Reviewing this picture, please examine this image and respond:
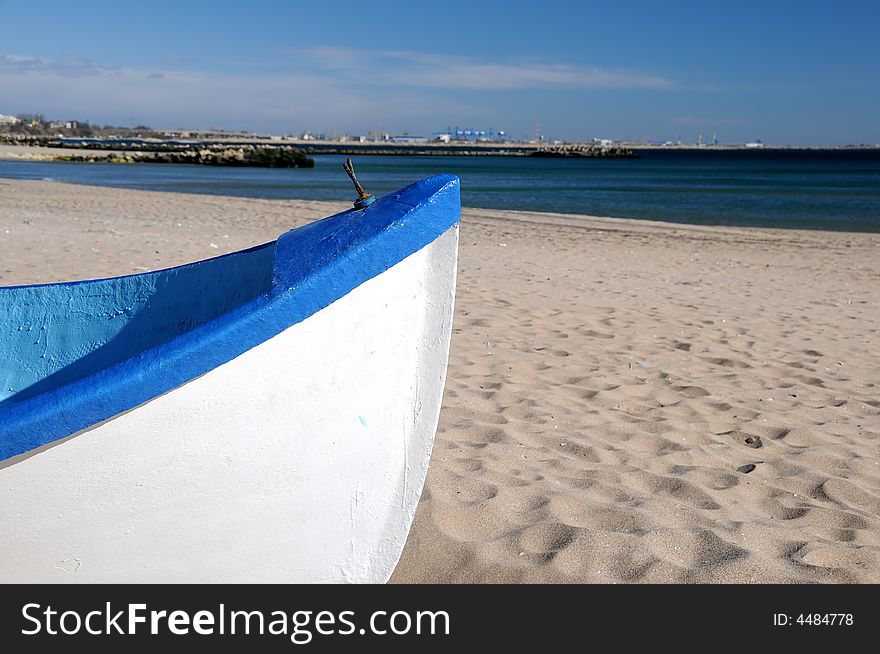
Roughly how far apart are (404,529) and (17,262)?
7.27m

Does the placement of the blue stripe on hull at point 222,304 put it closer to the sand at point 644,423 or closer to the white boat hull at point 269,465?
the white boat hull at point 269,465

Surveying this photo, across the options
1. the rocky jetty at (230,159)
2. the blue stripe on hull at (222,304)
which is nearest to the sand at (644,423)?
the blue stripe on hull at (222,304)

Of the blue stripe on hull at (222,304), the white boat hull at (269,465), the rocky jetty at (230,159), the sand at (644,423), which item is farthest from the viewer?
the rocky jetty at (230,159)

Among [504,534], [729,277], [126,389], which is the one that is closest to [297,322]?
[126,389]

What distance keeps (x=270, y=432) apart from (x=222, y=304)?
3.06 feet

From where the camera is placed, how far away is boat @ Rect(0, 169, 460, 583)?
1908 mm

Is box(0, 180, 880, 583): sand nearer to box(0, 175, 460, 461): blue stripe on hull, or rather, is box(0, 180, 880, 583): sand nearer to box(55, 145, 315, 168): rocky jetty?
box(0, 175, 460, 461): blue stripe on hull

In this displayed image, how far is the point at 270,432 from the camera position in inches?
82.9

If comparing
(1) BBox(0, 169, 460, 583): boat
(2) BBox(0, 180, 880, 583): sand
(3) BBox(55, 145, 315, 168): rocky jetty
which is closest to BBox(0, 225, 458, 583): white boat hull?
(1) BBox(0, 169, 460, 583): boat

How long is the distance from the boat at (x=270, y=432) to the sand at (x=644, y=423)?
0.60 metres

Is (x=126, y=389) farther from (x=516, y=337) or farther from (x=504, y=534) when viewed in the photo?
(x=516, y=337)

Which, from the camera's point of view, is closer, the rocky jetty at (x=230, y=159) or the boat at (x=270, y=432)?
the boat at (x=270, y=432)

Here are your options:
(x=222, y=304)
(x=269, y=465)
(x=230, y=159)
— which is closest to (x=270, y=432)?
(x=269, y=465)

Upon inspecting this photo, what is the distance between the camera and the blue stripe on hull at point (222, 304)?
1.83 m
